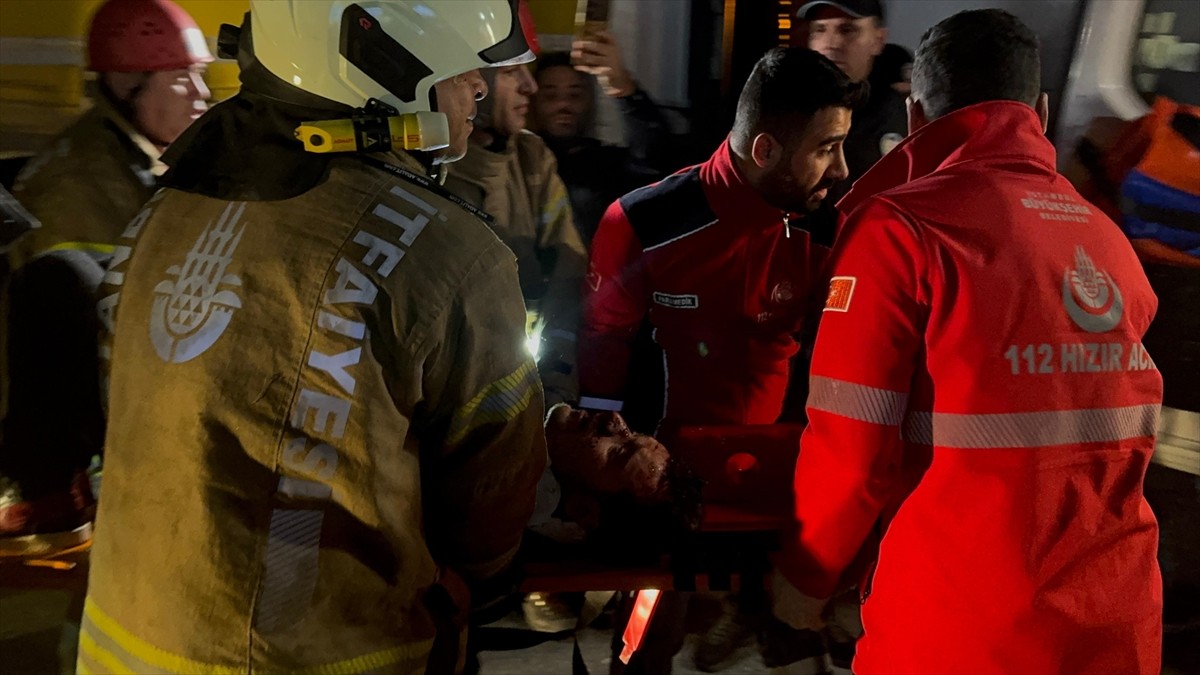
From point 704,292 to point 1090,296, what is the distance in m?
1.07

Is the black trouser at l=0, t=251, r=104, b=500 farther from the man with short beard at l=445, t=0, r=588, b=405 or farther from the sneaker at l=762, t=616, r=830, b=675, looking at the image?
the sneaker at l=762, t=616, r=830, b=675

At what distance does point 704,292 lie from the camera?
2.30m

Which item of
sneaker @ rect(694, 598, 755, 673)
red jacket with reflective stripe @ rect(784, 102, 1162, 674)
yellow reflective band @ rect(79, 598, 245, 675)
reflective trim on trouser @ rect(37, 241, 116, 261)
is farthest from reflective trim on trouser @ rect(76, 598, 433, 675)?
sneaker @ rect(694, 598, 755, 673)

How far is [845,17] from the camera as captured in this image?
2.45m

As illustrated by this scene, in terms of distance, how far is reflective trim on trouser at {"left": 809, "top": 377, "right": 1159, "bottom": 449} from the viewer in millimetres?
1334

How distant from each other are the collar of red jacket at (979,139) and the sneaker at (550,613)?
1324mm

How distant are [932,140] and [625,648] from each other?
129 cm

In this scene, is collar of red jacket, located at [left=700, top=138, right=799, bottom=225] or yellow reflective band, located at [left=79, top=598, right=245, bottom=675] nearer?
yellow reflective band, located at [left=79, top=598, right=245, bottom=675]

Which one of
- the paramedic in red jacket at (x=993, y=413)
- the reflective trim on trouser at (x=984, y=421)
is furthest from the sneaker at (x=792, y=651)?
the reflective trim on trouser at (x=984, y=421)

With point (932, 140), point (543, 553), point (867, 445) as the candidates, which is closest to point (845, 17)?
point (932, 140)

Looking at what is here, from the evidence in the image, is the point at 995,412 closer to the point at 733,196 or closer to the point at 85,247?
the point at 733,196

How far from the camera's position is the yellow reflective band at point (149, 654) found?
1.12 meters

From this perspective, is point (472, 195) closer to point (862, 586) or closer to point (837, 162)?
point (837, 162)

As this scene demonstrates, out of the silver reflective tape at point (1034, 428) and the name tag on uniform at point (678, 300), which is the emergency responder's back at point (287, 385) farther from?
the name tag on uniform at point (678, 300)
